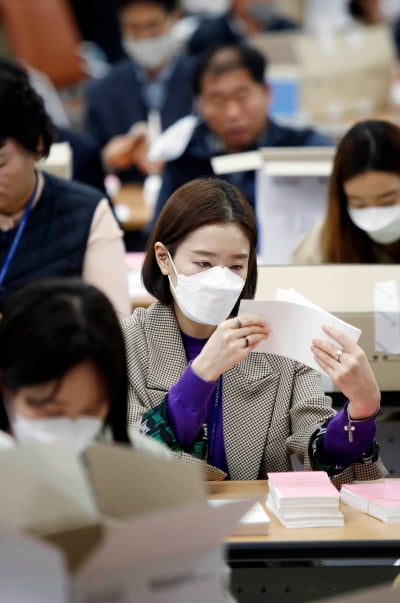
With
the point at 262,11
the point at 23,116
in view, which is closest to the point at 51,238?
the point at 23,116

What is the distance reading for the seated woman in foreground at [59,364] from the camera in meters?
1.48

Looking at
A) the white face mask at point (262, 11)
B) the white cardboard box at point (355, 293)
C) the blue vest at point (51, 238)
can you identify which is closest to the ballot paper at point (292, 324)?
the white cardboard box at point (355, 293)

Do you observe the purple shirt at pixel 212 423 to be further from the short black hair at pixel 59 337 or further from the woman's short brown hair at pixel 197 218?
the short black hair at pixel 59 337

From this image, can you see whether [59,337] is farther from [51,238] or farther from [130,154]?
[130,154]

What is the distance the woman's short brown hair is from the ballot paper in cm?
20

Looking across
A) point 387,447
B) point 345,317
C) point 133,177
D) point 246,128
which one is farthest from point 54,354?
point 133,177

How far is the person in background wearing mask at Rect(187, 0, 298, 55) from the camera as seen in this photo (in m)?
6.55

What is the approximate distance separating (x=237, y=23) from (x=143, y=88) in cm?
240

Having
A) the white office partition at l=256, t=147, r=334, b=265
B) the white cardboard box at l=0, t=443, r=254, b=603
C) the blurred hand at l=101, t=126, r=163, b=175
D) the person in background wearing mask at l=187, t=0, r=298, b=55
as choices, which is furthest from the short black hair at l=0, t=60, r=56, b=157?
the person in background wearing mask at l=187, t=0, r=298, b=55

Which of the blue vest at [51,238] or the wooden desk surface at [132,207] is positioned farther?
the wooden desk surface at [132,207]

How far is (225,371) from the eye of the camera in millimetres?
2186

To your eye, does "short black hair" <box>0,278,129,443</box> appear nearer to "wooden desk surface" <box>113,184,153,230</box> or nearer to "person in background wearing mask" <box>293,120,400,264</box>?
"person in background wearing mask" <box>293,120,400,264</box>

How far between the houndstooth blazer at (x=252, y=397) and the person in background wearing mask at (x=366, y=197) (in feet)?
2.86

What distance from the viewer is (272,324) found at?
6.84ft
